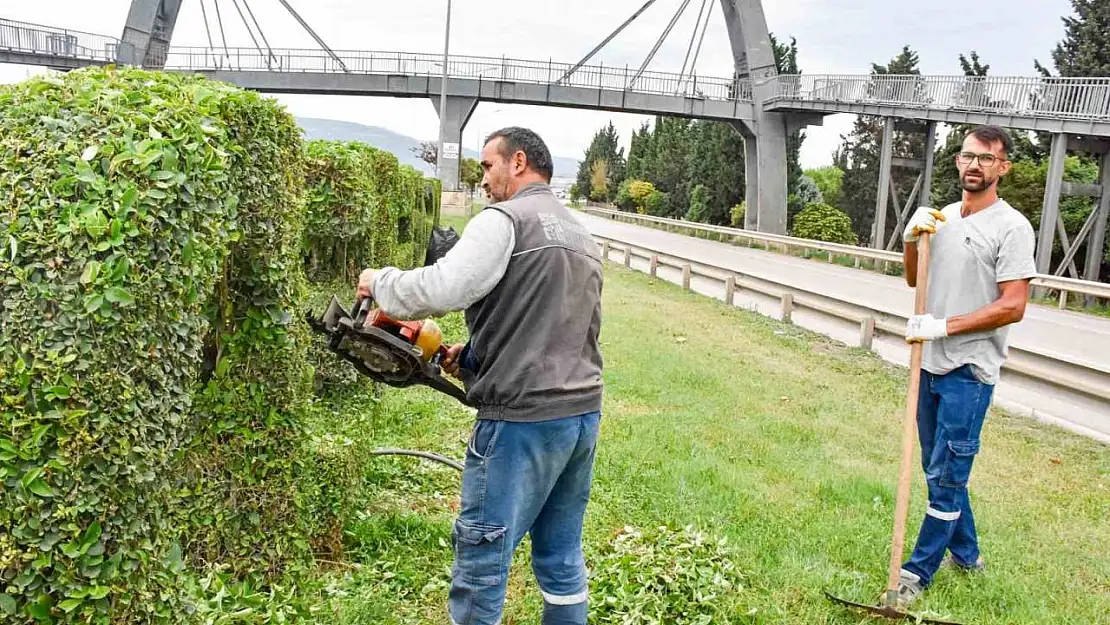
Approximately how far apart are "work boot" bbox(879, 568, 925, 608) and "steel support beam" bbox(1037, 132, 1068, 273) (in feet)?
63.5

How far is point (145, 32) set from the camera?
120 ft

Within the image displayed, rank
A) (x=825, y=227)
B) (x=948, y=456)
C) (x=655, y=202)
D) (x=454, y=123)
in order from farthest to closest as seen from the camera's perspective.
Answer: (x=655, y=202), (x=454, y=123), (x=825, y=227), (x=948, y=456)

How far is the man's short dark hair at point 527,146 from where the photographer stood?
327cm

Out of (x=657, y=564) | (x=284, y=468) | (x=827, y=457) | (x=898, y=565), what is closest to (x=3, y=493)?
(x=284, y=468)

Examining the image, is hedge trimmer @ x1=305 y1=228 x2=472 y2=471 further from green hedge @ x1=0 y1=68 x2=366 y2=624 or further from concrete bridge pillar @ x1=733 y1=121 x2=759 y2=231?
concrete bridge pillar @ x1=733 y1=121 x2=759 y2=231

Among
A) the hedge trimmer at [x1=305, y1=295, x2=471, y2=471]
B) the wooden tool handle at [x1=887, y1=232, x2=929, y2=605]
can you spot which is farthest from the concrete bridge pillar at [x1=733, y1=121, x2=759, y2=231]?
the hedge trimmer at [x1=305, y1=295, x2=471, y2=471]

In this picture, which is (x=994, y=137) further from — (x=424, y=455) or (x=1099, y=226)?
(x=1099, y=226)

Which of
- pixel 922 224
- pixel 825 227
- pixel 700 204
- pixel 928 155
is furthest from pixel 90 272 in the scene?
pixel 700 204

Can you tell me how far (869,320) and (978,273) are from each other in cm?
769

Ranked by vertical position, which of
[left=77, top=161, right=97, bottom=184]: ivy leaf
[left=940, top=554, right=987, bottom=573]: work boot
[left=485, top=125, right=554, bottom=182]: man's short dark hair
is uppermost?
[left=485, top=125, right=554, bottom=182]: man's short dark hair

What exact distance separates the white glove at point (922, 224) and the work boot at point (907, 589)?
171 cm

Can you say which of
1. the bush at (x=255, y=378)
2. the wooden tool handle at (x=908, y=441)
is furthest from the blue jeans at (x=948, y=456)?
the bush at (x=255, y=378)

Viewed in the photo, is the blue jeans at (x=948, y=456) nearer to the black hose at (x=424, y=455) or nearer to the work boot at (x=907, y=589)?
the work boot at (x=907, y=589)

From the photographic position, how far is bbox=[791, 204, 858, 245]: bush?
32.2 m
